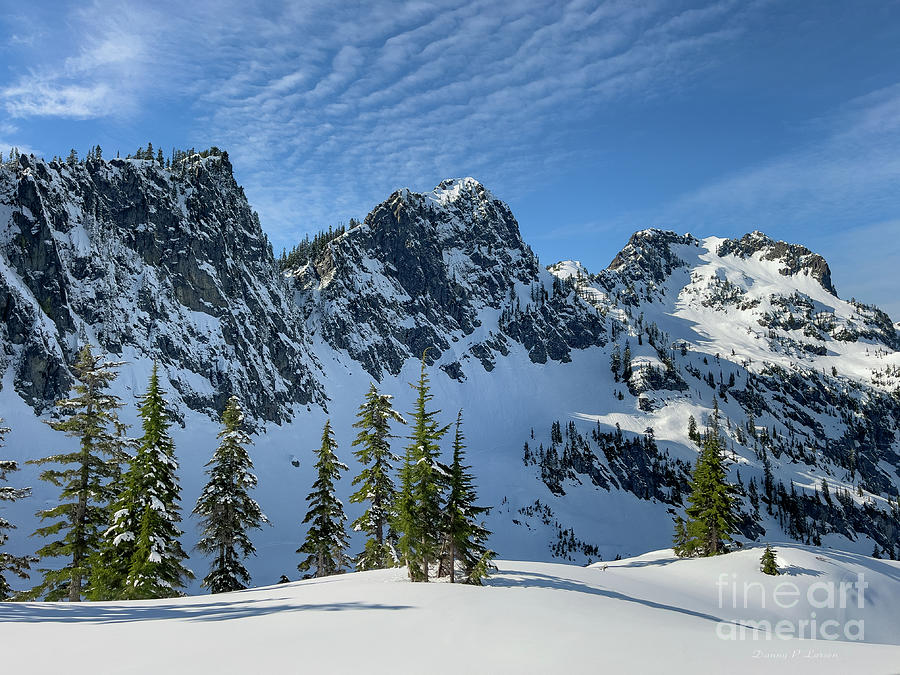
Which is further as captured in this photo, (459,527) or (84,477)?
(84,477)

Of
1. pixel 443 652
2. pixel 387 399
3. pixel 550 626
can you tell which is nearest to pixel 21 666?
pixel 443 652

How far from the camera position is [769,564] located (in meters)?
33.6

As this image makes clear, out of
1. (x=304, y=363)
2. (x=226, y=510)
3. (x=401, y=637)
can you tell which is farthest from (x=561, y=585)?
(x=304, y=363)

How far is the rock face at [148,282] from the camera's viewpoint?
238 ft

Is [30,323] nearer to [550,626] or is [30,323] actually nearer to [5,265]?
[5,265]

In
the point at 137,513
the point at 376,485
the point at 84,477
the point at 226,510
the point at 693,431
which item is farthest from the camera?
the point at 693,431

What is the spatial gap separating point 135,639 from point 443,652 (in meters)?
6.22

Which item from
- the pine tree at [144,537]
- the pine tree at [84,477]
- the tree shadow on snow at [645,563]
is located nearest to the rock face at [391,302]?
the tree shadow on snow at [645,563]

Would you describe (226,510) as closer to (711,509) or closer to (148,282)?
(711,509)

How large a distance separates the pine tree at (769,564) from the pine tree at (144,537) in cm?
3512

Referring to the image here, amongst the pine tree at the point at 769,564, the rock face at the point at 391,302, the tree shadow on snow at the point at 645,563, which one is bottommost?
the tree shadow on snow at the point at 645,563

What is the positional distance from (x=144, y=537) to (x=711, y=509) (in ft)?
131

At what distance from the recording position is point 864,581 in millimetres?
35125

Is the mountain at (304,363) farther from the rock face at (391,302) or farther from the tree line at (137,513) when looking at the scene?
the tree line at (137,513)
